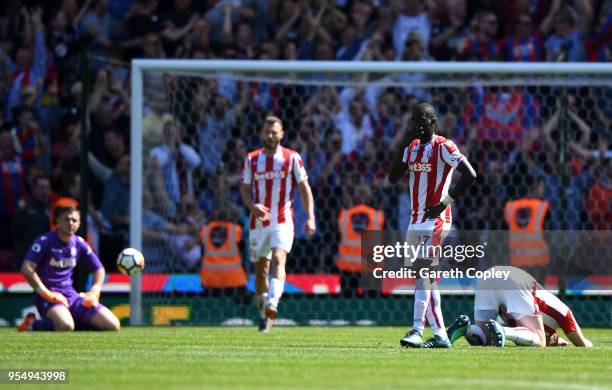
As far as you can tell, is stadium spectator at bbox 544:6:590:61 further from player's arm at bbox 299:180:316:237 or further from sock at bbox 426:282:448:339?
sock at bbox 426:282:448:339

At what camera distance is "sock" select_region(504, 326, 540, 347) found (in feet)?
34.1

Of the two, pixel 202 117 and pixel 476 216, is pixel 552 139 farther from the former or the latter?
pixel 202 117

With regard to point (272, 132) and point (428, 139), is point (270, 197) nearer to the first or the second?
point (272, 132)

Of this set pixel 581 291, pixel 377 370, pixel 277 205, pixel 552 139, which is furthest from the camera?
pixel 552 139

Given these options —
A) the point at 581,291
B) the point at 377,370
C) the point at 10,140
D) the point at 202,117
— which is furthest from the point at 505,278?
the point at 10,140

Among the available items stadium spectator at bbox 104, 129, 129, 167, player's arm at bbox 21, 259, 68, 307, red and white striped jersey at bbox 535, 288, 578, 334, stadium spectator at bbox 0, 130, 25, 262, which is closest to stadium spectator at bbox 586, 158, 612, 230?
red and white striped jersey at bbox 535, 288, 578, 334

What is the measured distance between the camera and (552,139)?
53.0 feet

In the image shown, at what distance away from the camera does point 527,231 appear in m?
15.7

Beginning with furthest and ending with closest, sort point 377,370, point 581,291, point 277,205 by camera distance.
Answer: point 581,291
point 277,205
point 377,370

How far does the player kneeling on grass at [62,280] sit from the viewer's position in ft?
43.9

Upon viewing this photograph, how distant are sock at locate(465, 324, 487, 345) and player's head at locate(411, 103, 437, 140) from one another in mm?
1679

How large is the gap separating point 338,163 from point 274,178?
2.98m

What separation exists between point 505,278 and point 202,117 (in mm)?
7194

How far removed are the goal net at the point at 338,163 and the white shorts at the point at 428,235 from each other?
5.02 meters
